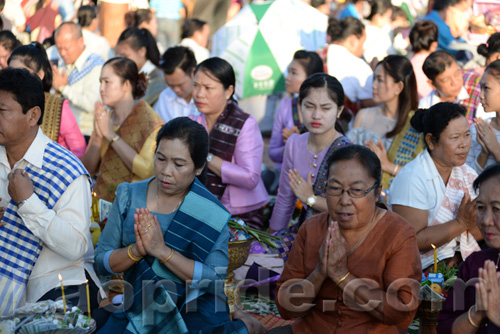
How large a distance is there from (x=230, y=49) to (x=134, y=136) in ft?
10.3

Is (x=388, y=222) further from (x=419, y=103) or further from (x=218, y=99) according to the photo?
(x=419, y=103)

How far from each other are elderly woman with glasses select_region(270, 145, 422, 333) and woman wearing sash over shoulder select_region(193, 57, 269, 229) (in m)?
1.91

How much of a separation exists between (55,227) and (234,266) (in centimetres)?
113

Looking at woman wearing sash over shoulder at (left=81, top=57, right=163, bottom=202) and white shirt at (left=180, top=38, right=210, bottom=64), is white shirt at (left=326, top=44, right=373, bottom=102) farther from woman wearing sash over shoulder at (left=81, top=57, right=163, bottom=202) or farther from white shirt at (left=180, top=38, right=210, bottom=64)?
woman wearing sash over shoulder at (left=81, top=57, right=163, bottom=202)

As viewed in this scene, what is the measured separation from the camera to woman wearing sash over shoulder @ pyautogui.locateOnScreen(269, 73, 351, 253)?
4500 mm

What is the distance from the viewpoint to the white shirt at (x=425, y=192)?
418 cm

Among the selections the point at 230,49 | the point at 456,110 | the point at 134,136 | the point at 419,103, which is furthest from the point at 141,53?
the point at 456,110

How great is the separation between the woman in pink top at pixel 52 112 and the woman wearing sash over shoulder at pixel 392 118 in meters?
2.32

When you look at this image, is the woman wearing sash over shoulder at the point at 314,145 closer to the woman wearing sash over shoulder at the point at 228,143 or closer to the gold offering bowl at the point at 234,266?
the woman wearing sash over shoulder at the point at 228,143

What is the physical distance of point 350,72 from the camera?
7406 millimetres

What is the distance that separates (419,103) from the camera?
617 centimetres

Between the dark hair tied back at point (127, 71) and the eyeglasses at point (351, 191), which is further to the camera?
the dark hair tied back at point (127, 71)

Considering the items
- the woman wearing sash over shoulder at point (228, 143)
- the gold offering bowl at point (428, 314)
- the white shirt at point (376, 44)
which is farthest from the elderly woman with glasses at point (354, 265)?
the white shirt at point (376, 44)

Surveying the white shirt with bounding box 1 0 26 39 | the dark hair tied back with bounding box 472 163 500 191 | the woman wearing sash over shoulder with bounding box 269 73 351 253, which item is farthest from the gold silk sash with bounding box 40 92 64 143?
the white shirt with bounding box 1 0 26 39
